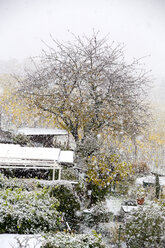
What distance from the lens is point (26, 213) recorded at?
4887 mm

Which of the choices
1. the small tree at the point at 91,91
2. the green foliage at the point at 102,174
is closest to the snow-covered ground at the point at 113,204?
the green foliage at the point at 102,174

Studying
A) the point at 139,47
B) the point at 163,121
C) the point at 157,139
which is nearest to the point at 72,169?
the point at 157,139

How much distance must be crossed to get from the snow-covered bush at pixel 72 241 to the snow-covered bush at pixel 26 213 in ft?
3.06

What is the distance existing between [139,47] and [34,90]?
55.5 metres

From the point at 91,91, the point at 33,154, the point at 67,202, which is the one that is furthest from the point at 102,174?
the point at 91,91

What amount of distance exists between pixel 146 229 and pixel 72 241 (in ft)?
6.87

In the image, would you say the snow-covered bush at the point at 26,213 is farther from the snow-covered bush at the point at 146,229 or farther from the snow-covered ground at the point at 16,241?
the snow-covered bush at the point at 146,229

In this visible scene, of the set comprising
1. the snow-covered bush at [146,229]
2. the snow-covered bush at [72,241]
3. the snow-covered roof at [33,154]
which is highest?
the snow-covered roof at [33,154]

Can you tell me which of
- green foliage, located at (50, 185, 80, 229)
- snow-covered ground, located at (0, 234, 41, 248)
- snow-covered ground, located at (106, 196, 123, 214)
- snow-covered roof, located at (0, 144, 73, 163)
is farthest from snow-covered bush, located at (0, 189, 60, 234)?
snow-covered ground, located at (106, 196, 123, 214)

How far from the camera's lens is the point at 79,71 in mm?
11758

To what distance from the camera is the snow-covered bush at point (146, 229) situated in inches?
199

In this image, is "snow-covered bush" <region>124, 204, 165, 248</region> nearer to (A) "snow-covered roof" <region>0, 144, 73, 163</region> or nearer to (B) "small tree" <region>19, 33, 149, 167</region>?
(A) "snow-covered roof" <region>0, 144, 73, 163</region>

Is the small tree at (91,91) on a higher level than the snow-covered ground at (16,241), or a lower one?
higher

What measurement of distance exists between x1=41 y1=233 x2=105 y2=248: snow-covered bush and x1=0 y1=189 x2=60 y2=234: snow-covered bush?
0.93m
